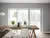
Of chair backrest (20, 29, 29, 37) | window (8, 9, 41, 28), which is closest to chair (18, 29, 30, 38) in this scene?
chair backrest (20, 29, 29, 37)

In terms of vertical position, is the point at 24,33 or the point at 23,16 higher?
the point at 23,16

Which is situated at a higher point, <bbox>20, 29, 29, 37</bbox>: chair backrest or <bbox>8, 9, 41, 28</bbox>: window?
<bbox>8, 9, 41, 28</bbox>: window

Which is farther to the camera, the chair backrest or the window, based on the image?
the window

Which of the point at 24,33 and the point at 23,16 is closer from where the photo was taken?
the point at 24,33

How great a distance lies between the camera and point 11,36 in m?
3.16

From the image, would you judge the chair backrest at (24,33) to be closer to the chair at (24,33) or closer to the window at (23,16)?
the chair at (24,33)

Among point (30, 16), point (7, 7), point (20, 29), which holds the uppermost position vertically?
point (7, 7)

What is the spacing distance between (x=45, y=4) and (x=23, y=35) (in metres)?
2.77

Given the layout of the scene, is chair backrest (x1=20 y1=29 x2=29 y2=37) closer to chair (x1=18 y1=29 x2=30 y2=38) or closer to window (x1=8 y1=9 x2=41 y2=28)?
chair (x1=18 y1=29 x2=30 y2=38)

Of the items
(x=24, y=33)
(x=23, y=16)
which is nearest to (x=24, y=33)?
(x=24, y=33)

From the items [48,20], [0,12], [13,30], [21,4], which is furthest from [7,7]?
[48,20]

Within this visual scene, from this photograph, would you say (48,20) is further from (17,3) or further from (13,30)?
(13,30)

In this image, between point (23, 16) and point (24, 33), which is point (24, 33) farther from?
point (23, 16)

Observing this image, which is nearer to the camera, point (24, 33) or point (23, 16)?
point (24, 33)
